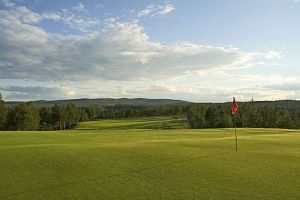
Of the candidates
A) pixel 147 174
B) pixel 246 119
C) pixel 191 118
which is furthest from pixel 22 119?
pixel 147 174

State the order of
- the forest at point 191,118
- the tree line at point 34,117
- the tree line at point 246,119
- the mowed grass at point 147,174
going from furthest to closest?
1. the tree line at point 246,119
2. the forest at point 191,118
3. the tree line at point 34,117
4. the mowed grass at point 147,174

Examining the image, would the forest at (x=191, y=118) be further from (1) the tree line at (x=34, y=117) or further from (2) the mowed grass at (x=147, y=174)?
(2) the mowed grass at (x=147, y=174)

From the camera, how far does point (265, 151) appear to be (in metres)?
23.9

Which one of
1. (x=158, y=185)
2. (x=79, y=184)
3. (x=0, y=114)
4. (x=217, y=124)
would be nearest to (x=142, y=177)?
(x=158, y=185)

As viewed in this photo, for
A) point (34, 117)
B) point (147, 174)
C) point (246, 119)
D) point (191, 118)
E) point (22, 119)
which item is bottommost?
point (147, 174)

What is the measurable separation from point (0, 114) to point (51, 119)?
27161mm

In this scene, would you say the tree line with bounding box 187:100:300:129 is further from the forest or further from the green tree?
the green tree

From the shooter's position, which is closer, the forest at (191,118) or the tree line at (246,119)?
the forest at (191,118)

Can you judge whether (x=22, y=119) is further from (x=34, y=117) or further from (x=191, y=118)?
(x=191, y=118)

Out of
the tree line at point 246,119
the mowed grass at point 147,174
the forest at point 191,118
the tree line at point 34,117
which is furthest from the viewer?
the tree line at point 246,119

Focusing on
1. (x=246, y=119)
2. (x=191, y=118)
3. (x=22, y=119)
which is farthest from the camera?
(x=191, y=118)

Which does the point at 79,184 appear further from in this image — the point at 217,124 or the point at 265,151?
the point at 217,124

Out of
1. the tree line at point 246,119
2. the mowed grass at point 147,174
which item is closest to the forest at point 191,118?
the tree line at point 246,119

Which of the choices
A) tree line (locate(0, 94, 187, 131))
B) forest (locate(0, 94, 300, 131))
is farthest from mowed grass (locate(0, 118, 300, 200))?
forest (locate(0, 94, 300, 131))
